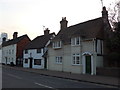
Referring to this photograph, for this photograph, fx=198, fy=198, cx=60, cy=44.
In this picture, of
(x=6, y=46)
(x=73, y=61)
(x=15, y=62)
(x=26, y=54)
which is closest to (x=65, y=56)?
(x=73, y=61)

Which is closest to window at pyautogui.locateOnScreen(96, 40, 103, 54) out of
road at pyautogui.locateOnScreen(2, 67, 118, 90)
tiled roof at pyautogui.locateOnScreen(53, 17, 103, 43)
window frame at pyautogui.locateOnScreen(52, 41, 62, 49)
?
tiled roof at pyautogui.locateOnScreen(53, 17, 103, 43)

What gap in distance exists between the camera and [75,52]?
29219 mm

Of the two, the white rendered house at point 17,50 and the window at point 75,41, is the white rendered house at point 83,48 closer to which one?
the window at point 75,41

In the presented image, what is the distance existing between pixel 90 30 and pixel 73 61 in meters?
5.31

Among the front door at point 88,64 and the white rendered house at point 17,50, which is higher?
the white rendered house at point 17,50

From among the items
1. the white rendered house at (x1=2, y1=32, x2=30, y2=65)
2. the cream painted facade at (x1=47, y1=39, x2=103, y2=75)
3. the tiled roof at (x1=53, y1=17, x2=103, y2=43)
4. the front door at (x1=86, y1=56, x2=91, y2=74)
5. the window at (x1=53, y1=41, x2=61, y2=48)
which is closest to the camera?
the cream painted facade at (x1=47, y1=39, x2=103, y2=75)

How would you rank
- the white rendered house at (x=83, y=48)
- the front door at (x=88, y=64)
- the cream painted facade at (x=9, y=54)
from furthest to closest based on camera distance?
1. the cream painted facade at (x=9, y=54)
2. the front door at (x=88, y=64)
3. the white rendered house at (x=83, y=48)

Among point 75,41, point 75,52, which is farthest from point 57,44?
point 75,52

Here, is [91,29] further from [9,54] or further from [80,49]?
[9,54]

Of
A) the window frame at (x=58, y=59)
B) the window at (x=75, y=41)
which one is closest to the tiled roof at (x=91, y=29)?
the window at (x=75, y=41)

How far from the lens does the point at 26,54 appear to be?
49.2 meters

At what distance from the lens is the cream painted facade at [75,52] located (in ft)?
85.3

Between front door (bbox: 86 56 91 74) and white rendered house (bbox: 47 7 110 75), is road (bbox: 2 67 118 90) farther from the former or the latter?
white rendered house (bbox: 47 7 110 75)

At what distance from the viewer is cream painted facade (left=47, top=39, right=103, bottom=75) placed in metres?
26.0
